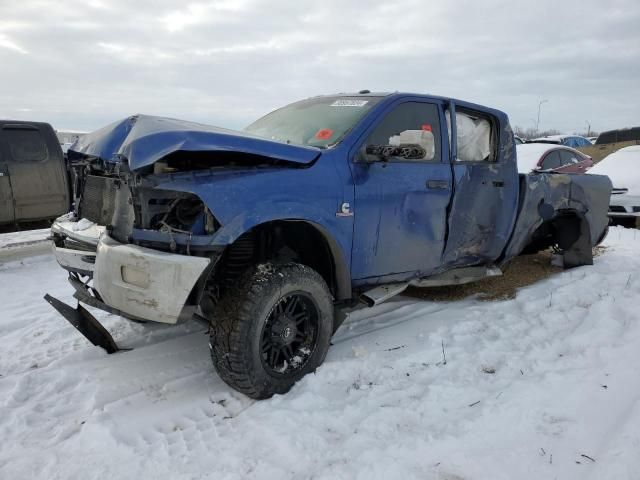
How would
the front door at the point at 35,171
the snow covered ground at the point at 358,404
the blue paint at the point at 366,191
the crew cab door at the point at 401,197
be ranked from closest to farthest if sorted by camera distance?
the snow covered ground at the point at 358,404 → the blue paint at the point at 366,191 → the crew cab door at the point at 401,197 → the front door at the point at 35,171

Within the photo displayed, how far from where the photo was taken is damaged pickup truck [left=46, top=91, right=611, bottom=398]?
8.83ft

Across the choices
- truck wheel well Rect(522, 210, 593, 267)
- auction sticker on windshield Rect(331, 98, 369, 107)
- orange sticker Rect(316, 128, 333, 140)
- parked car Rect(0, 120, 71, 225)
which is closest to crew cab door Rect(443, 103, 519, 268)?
auction sticker on windshield Rect(331, 98, 369, 107)

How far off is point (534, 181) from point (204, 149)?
11.7ft

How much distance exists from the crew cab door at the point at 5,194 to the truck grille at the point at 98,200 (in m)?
4.09

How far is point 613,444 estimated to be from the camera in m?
2.46

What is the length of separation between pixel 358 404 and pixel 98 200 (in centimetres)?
219

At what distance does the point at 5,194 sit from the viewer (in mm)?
6738

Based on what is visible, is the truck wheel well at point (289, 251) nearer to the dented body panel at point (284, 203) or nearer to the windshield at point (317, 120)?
the dented body panel at point (284, 203)

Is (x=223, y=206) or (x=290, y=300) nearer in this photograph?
(x=223, y=206)

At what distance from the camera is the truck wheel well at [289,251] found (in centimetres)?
321

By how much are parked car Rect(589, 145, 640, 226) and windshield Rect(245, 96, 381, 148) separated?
6811 mm

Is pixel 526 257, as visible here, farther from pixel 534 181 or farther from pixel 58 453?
pixel 58 453

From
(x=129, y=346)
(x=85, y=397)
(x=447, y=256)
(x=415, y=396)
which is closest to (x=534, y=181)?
(x=447, y=256)

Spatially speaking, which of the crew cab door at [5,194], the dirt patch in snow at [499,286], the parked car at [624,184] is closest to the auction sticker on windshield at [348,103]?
the dirt patch in snow at [499,286]
